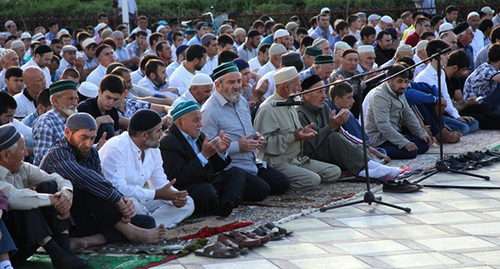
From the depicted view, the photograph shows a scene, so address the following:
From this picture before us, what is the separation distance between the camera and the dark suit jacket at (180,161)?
5957mm

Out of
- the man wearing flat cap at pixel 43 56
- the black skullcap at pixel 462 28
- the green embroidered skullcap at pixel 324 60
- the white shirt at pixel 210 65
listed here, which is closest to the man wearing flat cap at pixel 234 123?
the green embroidered skullcap at pixel 324 60

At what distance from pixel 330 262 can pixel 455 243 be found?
99cm

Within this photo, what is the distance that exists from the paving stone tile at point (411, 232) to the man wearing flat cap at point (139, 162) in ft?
5.08

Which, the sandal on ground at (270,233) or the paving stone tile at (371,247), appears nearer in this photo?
the paving stone tile at (371,247)

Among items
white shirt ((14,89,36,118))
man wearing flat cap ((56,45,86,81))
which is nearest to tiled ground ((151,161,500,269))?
white shirt ((14,89,36,118))

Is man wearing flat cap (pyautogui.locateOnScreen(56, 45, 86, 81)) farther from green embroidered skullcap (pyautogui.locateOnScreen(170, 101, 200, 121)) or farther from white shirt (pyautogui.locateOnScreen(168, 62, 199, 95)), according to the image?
green embroidered skullcap (pyautogui.locateOnScreen(170, 101, 200, 121))

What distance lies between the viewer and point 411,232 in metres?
5.36

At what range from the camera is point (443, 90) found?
954 cm

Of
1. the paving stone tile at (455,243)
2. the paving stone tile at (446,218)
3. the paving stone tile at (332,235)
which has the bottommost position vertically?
the paving stone tile at (446,218)

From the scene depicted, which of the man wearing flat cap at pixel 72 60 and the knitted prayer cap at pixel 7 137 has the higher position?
the man wearing flat cap at pixel 72 60

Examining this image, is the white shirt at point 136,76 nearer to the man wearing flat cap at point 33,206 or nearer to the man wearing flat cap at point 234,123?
the man wearing flat cap at point 234,123

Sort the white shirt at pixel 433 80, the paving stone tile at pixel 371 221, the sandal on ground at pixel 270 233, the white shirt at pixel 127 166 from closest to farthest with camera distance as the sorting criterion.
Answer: the sandal on ground at pixel 270 233, the white shirt at pixel 127 166, the paving stone tile at pixel 371 221, the white shirt at pixel 433 80

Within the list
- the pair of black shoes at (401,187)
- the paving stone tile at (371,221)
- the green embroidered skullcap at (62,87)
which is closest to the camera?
the paving stone tile at (371,221)

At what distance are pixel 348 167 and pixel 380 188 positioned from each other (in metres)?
0.57
